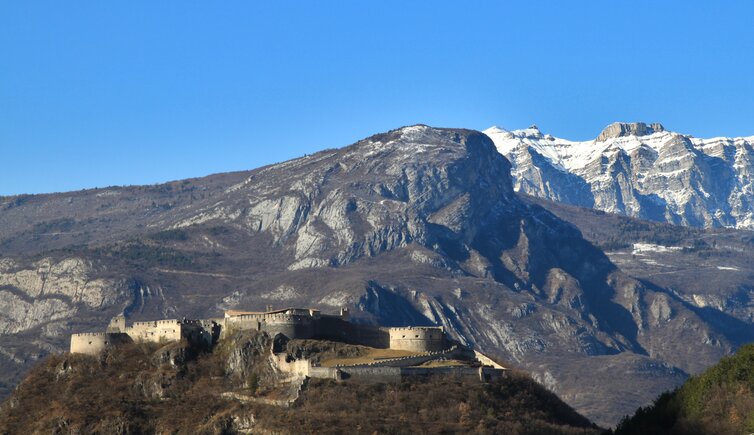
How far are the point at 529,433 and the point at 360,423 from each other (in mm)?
21120

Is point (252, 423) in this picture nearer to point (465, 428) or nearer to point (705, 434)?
point (465, 428)

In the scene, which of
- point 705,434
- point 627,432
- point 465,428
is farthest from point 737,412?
point 465,428

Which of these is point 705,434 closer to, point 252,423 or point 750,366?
point 750,366

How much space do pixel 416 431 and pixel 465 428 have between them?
6.47 m

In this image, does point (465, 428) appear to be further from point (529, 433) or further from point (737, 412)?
point (737, 412)

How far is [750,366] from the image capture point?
19575 cm

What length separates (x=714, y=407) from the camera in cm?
19050

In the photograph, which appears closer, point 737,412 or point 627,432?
point 737,412

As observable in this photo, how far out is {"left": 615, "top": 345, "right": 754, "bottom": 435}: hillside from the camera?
185500mm

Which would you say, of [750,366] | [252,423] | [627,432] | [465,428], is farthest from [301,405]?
[750,366]

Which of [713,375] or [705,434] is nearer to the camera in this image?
[705,434]

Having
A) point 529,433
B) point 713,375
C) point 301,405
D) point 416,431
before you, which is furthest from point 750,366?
point 301,405

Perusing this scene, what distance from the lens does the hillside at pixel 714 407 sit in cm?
18550

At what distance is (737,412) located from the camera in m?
186
